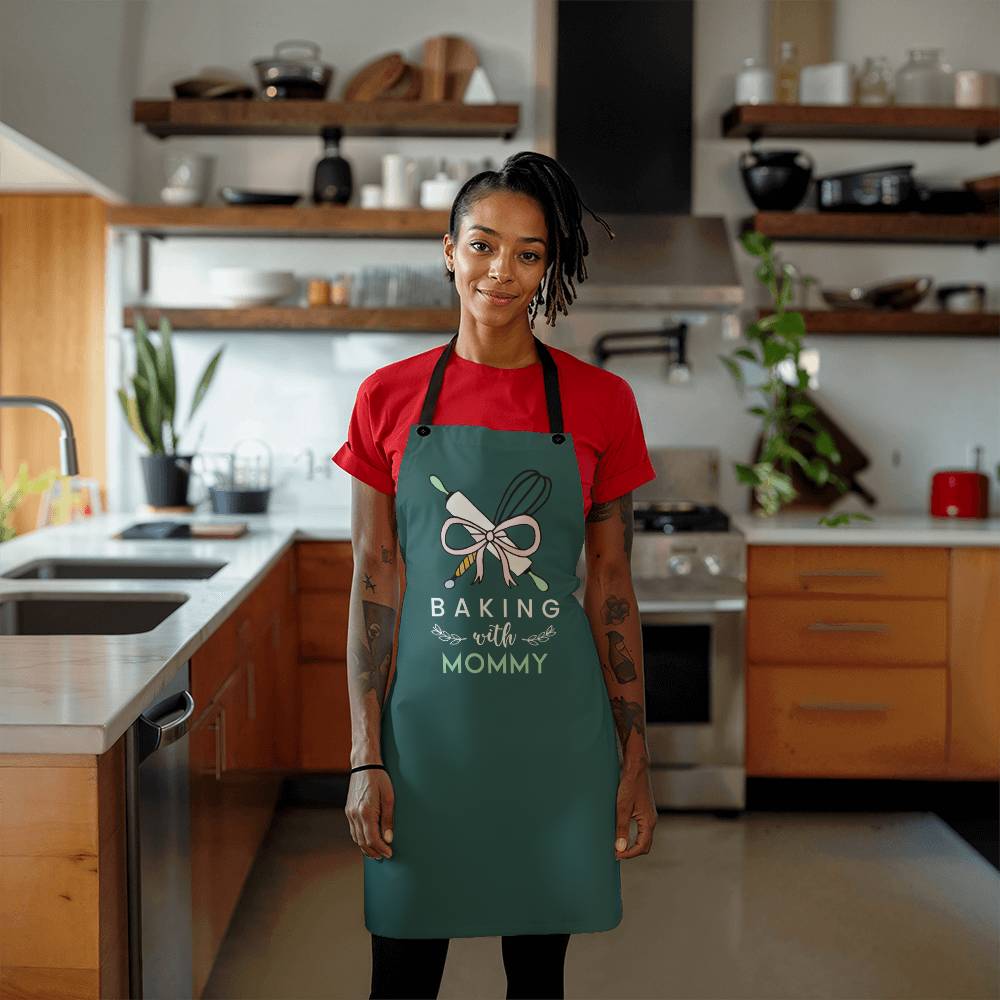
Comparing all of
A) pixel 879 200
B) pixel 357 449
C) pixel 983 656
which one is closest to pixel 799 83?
pixel 879 200

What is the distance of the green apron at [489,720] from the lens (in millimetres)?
1625

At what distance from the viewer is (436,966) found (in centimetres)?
167

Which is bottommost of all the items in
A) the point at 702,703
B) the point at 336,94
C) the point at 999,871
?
the point at 999,871

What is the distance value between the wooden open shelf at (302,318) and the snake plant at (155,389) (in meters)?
0.06

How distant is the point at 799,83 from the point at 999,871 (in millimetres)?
2597

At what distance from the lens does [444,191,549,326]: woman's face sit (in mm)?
1584

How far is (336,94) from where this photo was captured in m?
4.35

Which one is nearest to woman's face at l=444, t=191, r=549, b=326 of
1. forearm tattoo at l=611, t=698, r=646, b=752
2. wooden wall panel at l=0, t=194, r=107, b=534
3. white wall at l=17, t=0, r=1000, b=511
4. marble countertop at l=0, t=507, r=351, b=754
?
forearm tattoo at l=611, t=698, r=646, b=752

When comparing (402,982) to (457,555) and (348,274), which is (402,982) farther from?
(348,274)

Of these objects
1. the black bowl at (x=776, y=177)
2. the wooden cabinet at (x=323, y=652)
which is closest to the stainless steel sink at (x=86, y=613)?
the wooden cabinet at (x=323, y=652)

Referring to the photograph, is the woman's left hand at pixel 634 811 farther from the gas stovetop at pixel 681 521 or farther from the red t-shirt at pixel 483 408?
the gas stovetop at pixel 681 521

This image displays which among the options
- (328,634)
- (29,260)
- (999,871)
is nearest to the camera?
(999,871)

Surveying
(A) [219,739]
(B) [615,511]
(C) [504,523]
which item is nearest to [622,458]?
(B) [615,511]

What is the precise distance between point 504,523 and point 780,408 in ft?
9.37
